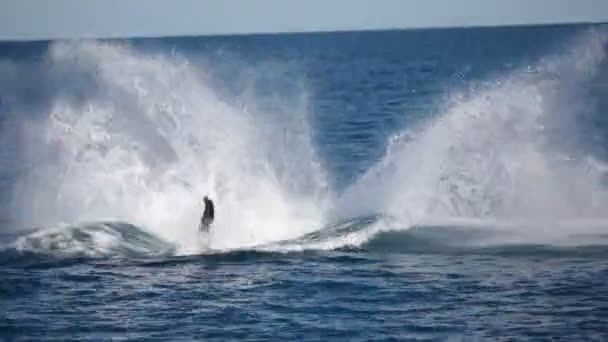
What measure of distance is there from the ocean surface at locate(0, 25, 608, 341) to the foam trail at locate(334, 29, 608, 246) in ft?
0.26

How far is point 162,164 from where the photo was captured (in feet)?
123

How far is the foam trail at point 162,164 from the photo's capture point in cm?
3362

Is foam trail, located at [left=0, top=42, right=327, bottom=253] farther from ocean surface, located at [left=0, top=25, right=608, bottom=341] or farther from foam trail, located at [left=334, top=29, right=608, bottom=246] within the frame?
foam trail, located at [left=334, top=29, right=608, bottom=246]

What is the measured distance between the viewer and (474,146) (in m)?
36.8

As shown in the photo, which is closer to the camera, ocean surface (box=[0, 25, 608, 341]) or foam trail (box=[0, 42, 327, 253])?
ocean surface (box=[0, 25, 608, 341])

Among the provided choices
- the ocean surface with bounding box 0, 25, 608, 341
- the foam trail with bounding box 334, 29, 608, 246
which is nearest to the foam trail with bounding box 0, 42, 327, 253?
the ocean surface with bounding box 0, 25, 608, 341

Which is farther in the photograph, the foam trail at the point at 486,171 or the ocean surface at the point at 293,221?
the foam trail at the point at 486,171

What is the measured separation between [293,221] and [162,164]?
21.9 feet

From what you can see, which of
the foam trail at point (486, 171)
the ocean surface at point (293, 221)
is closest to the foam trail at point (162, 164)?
the ocean surface at point (293, 221)

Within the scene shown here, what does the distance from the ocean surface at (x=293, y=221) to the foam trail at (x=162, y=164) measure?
0.09m

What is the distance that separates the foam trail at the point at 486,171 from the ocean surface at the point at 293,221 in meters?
0.08

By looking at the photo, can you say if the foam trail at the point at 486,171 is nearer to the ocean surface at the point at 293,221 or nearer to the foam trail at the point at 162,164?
the ocean surface at the point at 293,221

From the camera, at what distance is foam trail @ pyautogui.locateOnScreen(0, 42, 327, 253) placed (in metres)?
33.6

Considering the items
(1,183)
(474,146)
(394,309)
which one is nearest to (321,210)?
(474,146)
